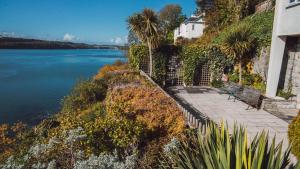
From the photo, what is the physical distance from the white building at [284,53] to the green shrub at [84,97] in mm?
8737

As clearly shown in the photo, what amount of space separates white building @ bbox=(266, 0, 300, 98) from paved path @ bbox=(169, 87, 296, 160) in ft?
6.08

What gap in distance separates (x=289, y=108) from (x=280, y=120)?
5.40 ft

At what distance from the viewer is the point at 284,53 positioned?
1143 centimetres

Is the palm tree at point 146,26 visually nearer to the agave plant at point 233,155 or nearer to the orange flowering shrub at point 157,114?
the orange flowering shrub at point 157,114

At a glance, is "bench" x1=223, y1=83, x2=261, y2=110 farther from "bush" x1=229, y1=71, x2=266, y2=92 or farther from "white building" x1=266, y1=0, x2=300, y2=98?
"bush" x1=229, y1=71, x2=266, y2=92

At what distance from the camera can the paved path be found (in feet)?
26.4

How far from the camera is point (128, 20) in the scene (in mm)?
15070

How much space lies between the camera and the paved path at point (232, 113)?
805 centimetres

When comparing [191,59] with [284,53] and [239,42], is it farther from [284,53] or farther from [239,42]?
[284,53]

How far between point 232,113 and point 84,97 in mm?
7983

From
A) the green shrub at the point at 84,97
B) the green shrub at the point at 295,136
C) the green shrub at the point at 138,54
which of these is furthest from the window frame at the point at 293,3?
the green shrub at the point at 84,97

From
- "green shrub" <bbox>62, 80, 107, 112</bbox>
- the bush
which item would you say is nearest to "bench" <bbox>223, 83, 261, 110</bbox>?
the bush

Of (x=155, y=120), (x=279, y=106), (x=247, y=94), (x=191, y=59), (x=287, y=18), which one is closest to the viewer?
(x=155, y=120)

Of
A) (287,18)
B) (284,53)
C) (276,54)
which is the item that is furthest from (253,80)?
(287,18)
